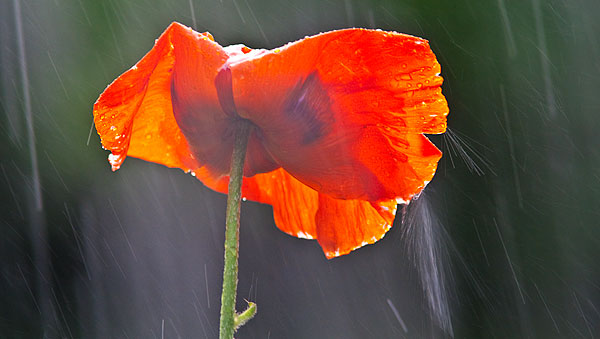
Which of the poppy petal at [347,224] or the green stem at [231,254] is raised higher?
the green stem at [231,254]

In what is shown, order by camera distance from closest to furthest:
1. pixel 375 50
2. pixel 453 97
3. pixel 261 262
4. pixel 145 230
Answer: pixel 375 50 → pixel 453 97 → pixel 261 262 → pixel 145 230

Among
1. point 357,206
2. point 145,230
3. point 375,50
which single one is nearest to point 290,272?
point 145,230

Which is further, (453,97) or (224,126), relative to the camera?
(453,97)

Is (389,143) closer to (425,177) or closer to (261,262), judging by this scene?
(425,177)

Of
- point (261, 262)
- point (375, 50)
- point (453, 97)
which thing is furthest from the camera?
point (261, 262)

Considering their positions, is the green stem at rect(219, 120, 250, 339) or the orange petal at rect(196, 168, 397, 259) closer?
the green stem at rect(219, 120, 250, 339)

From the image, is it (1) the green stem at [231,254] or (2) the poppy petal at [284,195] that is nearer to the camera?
Answer: (1) the green stem at [231,254]
